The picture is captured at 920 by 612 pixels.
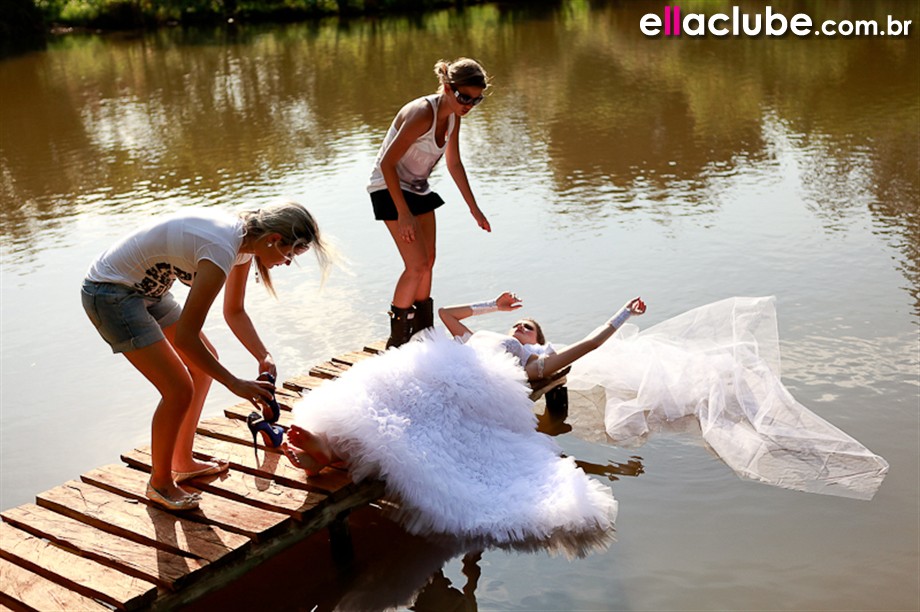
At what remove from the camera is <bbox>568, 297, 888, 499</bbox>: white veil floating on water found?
4.62 meters

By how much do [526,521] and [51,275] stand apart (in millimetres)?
5446

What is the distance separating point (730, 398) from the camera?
5133 millimetres

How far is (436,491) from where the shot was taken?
4.14 metres

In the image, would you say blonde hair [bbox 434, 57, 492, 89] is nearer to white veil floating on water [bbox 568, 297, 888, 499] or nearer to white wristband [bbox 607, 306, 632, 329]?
white wristband [bbox 607, 306, 632, 329]

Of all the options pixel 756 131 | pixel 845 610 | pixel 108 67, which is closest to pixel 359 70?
pixel 108 67

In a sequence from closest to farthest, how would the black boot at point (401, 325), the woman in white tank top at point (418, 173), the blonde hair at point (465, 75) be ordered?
the blonde hair at point (465, 75) → the woman in white tank top at point (418, 173) → the black boot at point (401, 325)

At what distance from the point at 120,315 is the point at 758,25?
20.4m

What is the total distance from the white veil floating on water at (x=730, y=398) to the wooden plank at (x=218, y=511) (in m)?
2.02

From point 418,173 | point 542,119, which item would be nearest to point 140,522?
point 418,173

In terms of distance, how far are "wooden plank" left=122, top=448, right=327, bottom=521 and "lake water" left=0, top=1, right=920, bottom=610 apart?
1.34 feet

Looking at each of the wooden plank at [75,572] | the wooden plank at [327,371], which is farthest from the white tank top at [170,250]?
the wooden plank at [327,371]

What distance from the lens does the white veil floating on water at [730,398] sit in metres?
4.62

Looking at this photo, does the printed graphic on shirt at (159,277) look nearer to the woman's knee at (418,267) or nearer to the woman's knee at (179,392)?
the woman's knee at (179,392)

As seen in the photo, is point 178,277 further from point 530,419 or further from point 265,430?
point 530,419
